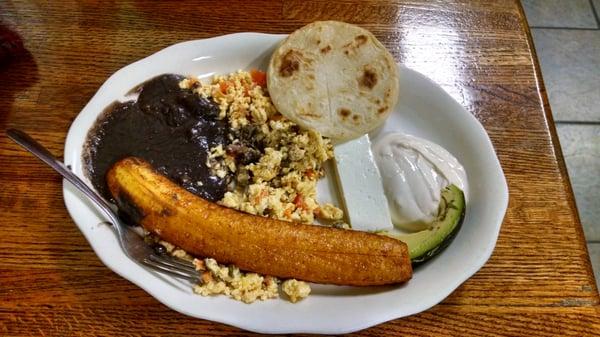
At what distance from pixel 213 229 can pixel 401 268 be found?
68cm

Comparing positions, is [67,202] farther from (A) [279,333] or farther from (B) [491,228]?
(B) [491,228]

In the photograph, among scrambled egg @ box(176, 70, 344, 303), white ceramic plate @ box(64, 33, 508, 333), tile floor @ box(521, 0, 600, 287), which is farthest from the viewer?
Result: tile floor @ box(521, 0, 600, 287)

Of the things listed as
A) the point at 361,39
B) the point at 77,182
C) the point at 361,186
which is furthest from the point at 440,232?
the point at 77,182

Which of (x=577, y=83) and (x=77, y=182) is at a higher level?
(x=77, y=182)

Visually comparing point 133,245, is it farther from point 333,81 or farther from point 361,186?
point 333,81

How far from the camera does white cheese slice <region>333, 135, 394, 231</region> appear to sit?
1.88 m

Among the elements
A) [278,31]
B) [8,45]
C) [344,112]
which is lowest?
[344,112]

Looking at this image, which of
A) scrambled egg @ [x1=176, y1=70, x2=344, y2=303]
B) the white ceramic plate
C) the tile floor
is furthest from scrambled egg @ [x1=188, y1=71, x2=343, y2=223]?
the tile floor

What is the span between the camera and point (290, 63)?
81.8 inches

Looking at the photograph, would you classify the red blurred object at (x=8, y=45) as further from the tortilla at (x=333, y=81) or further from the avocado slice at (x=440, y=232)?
the avocado slice at (x=440, y=232)

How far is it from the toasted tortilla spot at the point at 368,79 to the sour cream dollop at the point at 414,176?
246 mm

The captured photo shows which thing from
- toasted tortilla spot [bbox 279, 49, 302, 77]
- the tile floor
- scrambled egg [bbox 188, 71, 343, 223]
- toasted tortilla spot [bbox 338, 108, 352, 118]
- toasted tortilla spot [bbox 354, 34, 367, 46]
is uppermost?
toasted tortilla spot [bbox 354, 34, 367, 46]

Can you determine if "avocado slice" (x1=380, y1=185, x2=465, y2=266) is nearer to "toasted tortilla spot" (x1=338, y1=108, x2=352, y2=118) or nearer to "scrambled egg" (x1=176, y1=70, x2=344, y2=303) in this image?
"scrambled egg" (x1=176, y1=70, x2=344, y2=303)

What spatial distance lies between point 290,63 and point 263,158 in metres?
0.45
